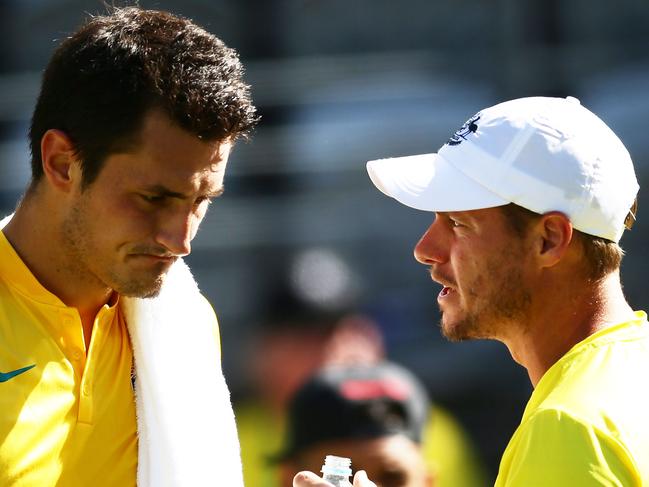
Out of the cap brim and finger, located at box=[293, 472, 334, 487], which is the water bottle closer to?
finger, located at box=[293, 472, 334, 487]

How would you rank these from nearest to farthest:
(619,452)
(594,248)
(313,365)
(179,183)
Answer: (619,452) → (594,248) → (179,183) → (313,365)

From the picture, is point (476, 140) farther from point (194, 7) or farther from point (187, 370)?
point (194, 7)

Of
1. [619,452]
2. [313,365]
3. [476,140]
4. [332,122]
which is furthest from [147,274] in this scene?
[332,122]

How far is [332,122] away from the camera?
542 cm

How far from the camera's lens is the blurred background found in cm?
505

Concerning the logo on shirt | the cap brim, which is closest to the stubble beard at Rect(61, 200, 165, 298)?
the logo on shirt

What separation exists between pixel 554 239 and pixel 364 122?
3.62m

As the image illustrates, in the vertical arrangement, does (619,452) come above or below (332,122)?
above

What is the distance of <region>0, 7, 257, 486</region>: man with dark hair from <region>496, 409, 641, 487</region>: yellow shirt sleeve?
2.69ft

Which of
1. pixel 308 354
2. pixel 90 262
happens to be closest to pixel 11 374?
pixel 90 262

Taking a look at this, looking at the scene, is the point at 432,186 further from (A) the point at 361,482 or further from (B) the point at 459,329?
(A) the point at 361,482

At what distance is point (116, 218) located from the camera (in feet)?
7.16

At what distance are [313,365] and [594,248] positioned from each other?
2533 millimetres

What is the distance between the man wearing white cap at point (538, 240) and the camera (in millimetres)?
1854
